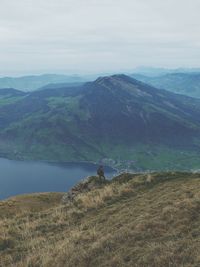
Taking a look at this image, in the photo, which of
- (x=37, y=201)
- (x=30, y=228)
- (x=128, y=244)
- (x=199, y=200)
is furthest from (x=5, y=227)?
(x=37, y=201)

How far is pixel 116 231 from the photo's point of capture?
64.0 feet

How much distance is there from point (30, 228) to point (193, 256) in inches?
508

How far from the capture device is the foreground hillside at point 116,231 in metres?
15.9

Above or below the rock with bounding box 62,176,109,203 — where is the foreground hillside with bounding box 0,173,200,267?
above

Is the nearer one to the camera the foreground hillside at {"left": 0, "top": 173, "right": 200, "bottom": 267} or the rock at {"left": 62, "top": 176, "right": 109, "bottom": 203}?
the foreground hillside at {"left": 0, "top": 173, "right": 200, "bottom": 267}

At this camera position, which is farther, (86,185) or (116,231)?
(86,185)

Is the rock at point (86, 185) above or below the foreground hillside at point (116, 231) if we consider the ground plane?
below

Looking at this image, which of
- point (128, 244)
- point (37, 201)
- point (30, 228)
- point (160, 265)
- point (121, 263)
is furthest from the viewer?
point (37, 201)

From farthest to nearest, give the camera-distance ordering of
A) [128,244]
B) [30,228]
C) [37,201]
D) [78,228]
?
[37,201] < [30,228] < [78,228] < [128,244]

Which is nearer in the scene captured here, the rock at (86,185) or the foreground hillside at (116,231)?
the foreground hillside at (116,231)

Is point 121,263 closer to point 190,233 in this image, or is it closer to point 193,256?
point 193,256

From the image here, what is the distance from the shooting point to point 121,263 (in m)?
15.4

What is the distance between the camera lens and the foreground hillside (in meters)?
15.9

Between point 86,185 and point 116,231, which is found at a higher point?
point 116,231
